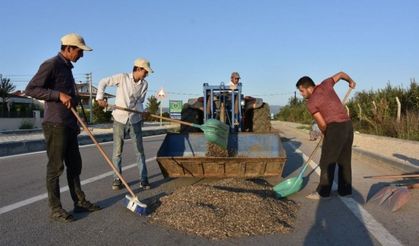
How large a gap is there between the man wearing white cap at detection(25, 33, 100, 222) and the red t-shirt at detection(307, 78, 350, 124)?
312 cm

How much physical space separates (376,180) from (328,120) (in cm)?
234

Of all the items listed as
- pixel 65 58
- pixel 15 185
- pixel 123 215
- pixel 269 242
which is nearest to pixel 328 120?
pixel 269 242

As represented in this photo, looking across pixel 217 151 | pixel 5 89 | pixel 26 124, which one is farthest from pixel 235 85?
pixel 5 89

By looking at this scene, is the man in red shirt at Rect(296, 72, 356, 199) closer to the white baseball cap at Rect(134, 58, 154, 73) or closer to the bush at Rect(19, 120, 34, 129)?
the white baseball cap at Rect(134, 58, 154, 73)

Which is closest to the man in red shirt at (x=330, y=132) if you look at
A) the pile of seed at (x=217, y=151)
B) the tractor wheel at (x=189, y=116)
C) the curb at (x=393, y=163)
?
the pile of seed at (x=217, y=151)

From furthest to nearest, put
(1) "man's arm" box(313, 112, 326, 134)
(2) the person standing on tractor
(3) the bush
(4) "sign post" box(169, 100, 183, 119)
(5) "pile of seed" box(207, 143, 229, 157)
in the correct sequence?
(3) the bush, (4) "sign post" box(169, 100, 183, 119), (2) the person standing on tractor, (5) "pile of seed" box(207, 143, 229, 157), (1) "man's arm" box(313, 112, 326, 134)

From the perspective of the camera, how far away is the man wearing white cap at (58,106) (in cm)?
509

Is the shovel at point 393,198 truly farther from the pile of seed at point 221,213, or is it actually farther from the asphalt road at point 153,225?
the pile of seed at point 221,213

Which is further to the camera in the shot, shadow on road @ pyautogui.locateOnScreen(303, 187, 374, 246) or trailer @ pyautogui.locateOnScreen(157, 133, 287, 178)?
trailer @ pyautogui.locateOnScreen(157, 133, 287, 178)

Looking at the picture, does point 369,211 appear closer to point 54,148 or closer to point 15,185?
point 54,148

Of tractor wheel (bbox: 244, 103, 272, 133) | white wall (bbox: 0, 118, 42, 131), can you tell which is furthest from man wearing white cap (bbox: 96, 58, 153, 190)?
white wall (bbox: 0, 118, 42, 131)

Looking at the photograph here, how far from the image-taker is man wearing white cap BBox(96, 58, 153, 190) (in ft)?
22.8

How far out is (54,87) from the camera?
526cm

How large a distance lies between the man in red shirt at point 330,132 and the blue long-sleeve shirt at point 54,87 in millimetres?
3229
